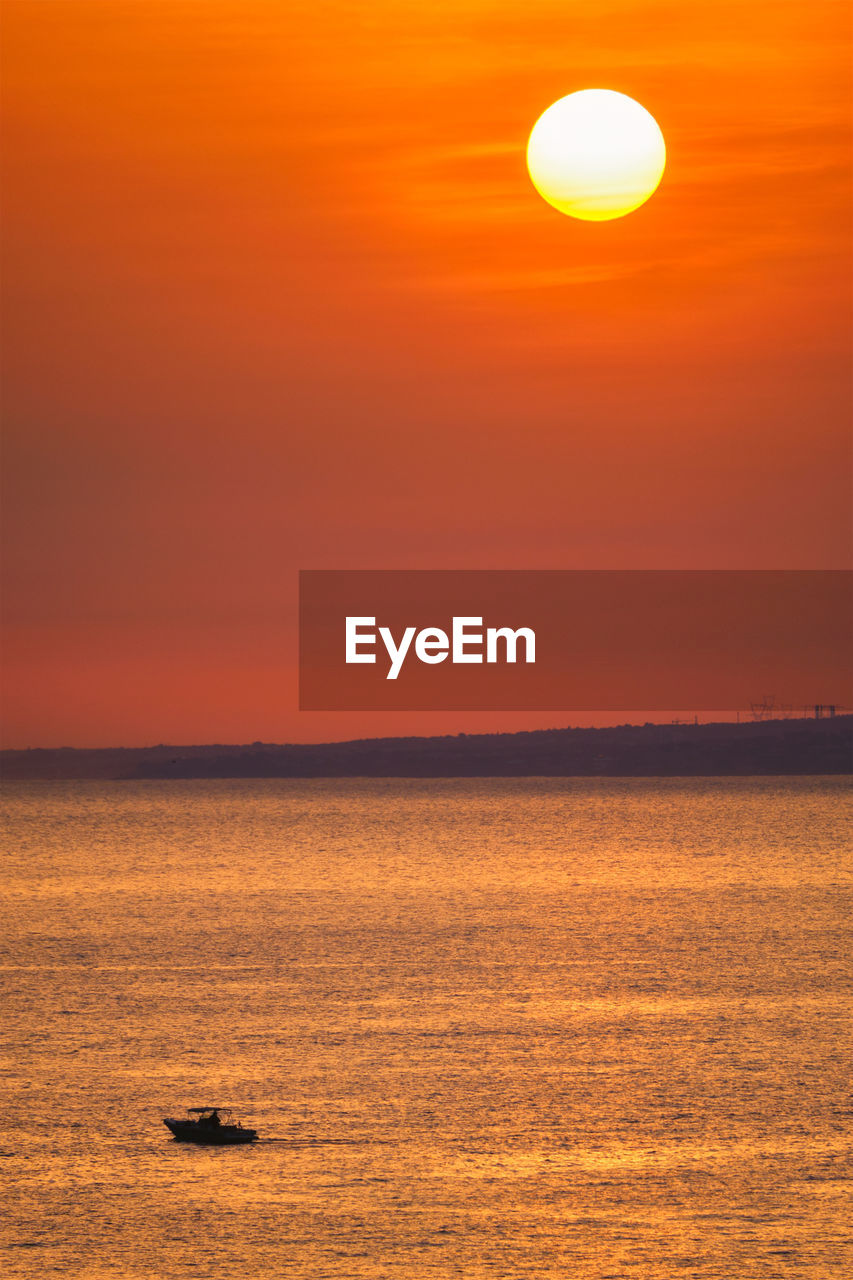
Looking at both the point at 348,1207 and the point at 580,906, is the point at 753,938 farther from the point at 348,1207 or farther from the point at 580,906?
the point at 348,1207

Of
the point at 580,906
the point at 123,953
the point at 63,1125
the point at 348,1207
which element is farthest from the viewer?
the point at 580,906

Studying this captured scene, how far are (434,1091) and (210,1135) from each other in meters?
Answer: 2.45

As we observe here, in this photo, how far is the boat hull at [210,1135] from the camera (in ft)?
34.3

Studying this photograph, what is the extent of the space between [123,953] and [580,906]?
12722mm

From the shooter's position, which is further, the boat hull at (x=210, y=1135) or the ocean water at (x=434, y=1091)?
the boat hull at (x=210, y=1135)

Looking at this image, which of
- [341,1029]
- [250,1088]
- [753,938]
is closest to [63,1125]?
[250,1088]

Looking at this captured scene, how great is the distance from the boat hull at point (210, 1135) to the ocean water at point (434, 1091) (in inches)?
4.7

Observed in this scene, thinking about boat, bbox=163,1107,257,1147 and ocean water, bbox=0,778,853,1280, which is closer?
ocean water, bbox=0,778,853,1280

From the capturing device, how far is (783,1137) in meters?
10.8

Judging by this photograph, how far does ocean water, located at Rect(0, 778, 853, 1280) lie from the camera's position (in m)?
8.53

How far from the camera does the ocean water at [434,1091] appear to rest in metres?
8.53

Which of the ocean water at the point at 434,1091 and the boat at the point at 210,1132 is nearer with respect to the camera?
the ocean water at the point at 434,1091

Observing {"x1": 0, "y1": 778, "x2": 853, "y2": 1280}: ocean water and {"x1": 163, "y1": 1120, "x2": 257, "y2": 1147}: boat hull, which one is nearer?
{"x1": 0, "y1": 778, "x2": 853, "y2": 1280}: ocean water

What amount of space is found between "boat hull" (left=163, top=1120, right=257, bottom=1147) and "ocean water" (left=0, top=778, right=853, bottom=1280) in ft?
0.39
